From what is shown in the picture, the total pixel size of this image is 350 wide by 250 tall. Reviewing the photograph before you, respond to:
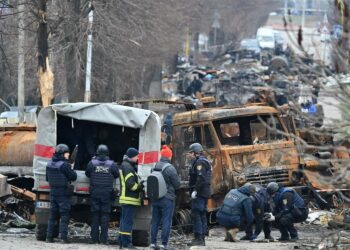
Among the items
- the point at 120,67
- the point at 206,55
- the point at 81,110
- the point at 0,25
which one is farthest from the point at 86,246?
Result: the point at 206,55

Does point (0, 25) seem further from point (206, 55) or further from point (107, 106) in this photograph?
point (206, 55)

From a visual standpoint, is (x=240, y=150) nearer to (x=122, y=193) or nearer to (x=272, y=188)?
(x=272, y=188)

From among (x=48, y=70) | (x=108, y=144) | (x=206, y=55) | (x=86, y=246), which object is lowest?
(x=86, y=246)

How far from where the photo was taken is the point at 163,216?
57.5 feet

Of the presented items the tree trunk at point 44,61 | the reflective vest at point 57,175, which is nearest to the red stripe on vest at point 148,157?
the reflective vest at point 57,175

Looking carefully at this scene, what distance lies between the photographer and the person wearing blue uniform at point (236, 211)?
19625 millimetres

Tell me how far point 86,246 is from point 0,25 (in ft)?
59.7

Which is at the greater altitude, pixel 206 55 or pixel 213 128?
pixel 206 55

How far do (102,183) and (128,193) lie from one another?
0.55 metres

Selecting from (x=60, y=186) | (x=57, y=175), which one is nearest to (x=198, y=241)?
(x=60, y=186)

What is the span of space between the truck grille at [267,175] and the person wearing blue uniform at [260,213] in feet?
5.56

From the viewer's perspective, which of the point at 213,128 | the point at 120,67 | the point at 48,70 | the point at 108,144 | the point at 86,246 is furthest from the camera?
the point at 120,67

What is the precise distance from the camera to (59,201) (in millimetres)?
17781

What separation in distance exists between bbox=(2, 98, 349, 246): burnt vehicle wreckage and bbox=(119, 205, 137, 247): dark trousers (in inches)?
21.0
